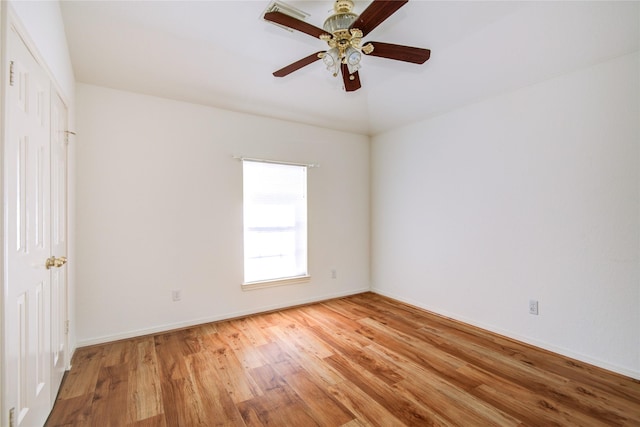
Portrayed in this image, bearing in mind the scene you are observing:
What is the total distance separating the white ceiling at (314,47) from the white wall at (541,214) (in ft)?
0.92

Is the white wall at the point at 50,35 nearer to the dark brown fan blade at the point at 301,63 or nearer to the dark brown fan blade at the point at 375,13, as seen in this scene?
the dark brown fan blade at the point at 301,63

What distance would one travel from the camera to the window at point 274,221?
3.50 metres

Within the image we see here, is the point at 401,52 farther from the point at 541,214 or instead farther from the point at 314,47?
the point at 541,214

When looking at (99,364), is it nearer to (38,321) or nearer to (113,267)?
(113,267)

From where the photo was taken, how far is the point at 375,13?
5.02 ft

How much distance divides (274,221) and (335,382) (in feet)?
6.79

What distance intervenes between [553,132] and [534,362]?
1999mm

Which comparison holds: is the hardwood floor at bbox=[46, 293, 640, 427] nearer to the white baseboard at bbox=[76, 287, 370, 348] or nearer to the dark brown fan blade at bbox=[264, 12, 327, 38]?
the white baseboard at bbox=[76, 287, 370, 348]

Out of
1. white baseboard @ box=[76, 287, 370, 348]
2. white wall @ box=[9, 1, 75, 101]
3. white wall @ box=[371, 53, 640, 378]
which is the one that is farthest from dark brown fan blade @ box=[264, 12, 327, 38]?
white baseboard @ box=[76, 287, 370, 348]

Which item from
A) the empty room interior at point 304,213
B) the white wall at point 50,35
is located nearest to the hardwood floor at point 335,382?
the empty room interior at point 304,213

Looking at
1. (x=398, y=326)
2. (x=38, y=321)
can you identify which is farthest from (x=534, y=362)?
(x=38, y=321)

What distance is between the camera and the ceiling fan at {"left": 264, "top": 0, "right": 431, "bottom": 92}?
1.57m

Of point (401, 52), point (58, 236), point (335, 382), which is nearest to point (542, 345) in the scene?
point (335, 382)

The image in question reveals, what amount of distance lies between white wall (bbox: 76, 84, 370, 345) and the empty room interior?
21 millimetres
